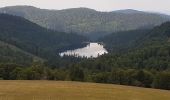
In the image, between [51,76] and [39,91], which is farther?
[51,76]

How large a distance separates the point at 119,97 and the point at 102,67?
156487 millimetres

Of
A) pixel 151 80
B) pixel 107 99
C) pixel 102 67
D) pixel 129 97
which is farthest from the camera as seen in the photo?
pixel 102 67

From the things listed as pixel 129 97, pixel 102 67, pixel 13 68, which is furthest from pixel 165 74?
pixel 102 67

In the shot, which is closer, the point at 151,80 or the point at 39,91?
the point at 39,91

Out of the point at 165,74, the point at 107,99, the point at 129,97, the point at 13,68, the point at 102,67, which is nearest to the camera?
the point at 107,99

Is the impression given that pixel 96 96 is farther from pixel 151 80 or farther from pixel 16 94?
pixel 151 80

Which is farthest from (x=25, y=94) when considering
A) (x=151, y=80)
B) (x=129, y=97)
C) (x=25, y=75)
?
(x=151, y=80)

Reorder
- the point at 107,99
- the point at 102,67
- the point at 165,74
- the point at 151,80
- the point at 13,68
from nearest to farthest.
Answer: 1. the point at 107,99
2. the point at 165,74
3. the point at 151,80
4. the point at 13,68
5. the point at 102,67

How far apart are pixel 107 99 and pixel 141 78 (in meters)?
60.7

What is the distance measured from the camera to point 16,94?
3638 centimetres

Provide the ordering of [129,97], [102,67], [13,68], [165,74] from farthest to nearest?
[102,67] < [13,68] < [165,74] < [129,97]

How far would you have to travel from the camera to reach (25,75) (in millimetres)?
89438

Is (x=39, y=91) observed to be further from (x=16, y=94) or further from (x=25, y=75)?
(x=25, y=75)

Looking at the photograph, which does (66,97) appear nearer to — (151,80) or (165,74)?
(165,74)
